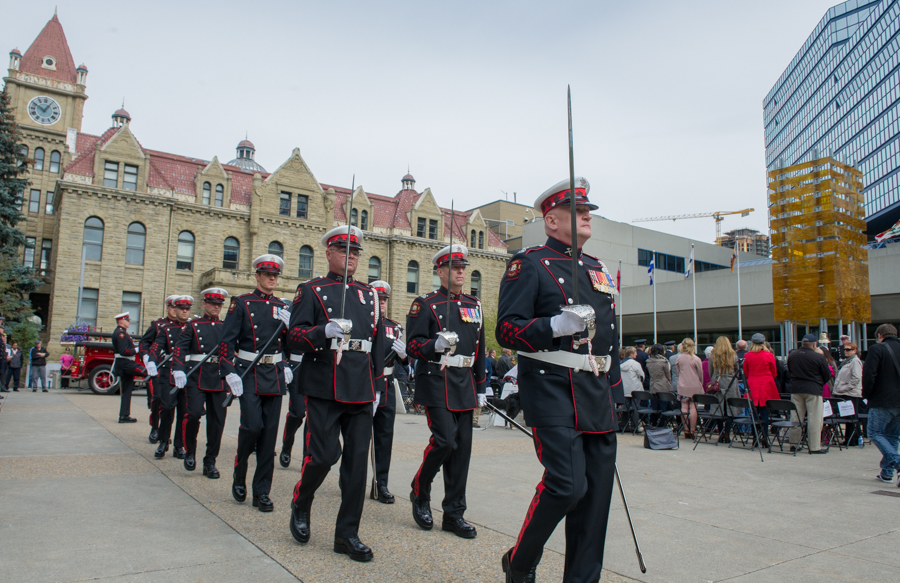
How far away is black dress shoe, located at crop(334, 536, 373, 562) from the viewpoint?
404 cm

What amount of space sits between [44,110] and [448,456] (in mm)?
51003

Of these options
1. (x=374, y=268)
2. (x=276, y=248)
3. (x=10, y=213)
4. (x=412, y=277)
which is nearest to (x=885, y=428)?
(x=10, y=213)

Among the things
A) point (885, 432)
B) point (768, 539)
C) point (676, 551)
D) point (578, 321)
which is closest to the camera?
point (578, 321)

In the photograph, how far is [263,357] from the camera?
600cm

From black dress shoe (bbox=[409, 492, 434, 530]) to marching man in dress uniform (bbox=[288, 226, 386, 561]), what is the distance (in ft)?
2.40

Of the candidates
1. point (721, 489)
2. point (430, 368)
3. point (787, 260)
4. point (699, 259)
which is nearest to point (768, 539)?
point (721, 489)

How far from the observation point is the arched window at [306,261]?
38.6 meters

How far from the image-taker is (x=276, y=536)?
Result: 4.58 metres

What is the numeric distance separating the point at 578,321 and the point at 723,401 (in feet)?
30.5

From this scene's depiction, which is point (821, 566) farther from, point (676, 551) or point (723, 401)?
point (723, 401)

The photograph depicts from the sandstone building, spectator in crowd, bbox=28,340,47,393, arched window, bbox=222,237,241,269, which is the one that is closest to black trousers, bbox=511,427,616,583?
spectator in crowd, bbox=28,340,47,393

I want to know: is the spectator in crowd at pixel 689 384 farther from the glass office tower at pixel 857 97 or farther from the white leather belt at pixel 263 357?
the glass office tower at pixel 857 97

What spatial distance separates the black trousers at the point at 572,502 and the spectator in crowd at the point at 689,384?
9.18 m

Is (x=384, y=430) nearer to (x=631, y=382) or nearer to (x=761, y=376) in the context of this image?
(x=761, y=376)
